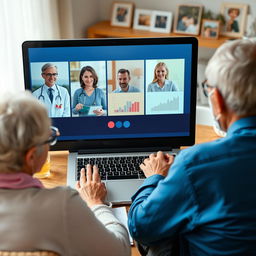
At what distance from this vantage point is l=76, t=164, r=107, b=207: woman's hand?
1601 millimetres

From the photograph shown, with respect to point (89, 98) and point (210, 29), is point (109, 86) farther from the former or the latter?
point (210, 29)

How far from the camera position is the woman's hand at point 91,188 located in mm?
1601

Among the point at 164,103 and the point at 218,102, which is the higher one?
the point at 218,102

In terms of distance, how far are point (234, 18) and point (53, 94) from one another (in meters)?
2.27

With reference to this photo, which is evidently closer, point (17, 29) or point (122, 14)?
point (17, 29)

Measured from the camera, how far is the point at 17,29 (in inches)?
113

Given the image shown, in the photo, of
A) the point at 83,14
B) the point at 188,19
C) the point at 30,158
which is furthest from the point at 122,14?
the point at 30,158

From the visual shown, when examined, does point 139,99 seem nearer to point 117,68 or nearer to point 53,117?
point 117,68

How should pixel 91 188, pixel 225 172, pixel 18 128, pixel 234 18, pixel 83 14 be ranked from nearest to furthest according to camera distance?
pixel 18 128 < pixel 225 172 < pixel 91 188 < pixel 234 18 < pixel 83 14

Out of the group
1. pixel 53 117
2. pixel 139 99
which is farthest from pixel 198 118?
pixel 53 117

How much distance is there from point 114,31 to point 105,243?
9.32ft

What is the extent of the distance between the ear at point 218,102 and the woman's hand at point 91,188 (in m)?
0.53

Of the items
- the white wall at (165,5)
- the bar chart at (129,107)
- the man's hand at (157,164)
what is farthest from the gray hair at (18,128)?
the white wall at (165,5)

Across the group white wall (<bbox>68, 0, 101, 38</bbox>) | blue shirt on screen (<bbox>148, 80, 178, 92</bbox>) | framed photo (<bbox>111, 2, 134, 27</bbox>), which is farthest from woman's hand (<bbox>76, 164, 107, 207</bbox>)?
framed photo (<bbox>111, 2, 134, 27</bbox>)
